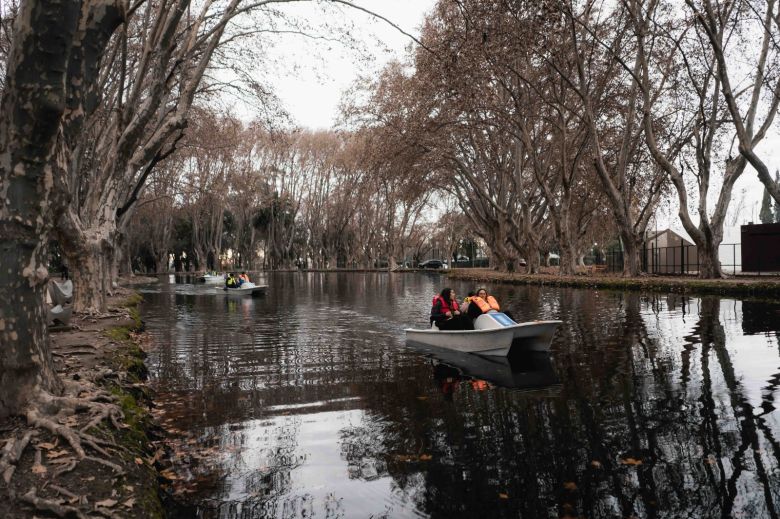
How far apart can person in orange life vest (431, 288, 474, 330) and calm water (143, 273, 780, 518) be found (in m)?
0.66

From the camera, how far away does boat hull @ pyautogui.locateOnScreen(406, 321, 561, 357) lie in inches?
397

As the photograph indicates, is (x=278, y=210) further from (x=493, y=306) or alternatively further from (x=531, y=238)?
(x=493, y=306)

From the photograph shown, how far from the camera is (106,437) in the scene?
533 cm

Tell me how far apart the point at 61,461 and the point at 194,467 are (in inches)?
46.1

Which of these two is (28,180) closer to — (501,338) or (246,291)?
(501,338)

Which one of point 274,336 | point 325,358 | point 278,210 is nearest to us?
point 325,358

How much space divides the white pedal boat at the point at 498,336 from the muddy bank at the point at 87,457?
5481 millimetres

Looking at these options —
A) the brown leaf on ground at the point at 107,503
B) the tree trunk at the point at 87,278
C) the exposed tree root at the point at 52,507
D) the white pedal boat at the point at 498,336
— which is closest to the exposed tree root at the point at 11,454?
the exposed tree root at the point at 52,507

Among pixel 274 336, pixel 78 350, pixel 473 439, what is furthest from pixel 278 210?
pixel 473 439

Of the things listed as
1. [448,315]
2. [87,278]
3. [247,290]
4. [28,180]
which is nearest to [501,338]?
[448,315]

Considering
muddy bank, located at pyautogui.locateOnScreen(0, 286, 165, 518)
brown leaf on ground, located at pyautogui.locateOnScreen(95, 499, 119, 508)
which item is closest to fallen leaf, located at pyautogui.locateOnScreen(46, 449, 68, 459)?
muddy bank, located at pyautogui.locateOnScreen(0, 286, 165, 518)

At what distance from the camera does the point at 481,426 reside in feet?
21.2

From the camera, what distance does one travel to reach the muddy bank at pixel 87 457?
4.01 metres

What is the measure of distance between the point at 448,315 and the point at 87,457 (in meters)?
8.25
